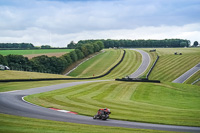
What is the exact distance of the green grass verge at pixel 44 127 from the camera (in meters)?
18.9

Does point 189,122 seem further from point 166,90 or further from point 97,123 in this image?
point 166,90

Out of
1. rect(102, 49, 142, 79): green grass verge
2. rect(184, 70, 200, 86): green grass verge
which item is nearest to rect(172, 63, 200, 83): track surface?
rect(184, 70, 200, 86): green grass verge

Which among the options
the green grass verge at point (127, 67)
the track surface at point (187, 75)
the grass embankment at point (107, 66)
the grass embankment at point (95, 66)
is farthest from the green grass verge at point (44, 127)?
the grass embankment at point (95, 66)

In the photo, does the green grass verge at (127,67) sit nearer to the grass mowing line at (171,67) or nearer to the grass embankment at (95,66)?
the grass embankment at (95,66)

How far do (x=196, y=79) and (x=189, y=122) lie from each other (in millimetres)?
62502

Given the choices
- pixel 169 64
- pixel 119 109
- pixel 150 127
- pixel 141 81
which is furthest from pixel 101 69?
pixel 150 127

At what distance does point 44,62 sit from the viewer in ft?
396

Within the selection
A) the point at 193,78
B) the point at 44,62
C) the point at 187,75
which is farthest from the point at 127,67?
the point at 193,78

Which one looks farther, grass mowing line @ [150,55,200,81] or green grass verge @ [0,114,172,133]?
grass mowing line @ [150,55,200,81]

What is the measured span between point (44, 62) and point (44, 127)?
103 m

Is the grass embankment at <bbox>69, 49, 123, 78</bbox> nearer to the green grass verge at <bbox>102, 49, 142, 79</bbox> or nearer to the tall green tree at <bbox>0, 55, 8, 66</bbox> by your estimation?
the green grass verge at <bbox>102, 49, 142, 79</bbox>

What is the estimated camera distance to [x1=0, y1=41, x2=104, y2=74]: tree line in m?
104

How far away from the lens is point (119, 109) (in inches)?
1203

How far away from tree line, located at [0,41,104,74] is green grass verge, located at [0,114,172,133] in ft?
263
